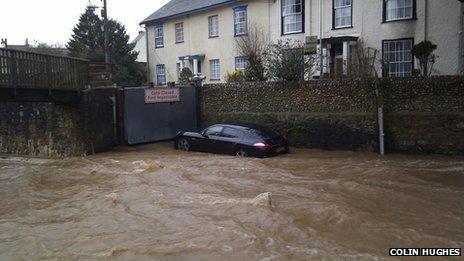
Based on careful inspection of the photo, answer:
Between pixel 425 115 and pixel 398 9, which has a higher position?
pixel 398 9

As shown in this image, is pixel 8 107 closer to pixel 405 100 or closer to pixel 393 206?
pixel 405 100

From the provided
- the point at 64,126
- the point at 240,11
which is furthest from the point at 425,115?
the point at 240,11

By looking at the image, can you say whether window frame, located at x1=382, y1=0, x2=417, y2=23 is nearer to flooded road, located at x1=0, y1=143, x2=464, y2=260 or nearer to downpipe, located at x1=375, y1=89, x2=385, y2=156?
downpipe, located at x1=375, y1=89, x2=385, y2=156

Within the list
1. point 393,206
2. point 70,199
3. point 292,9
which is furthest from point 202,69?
point 393,206

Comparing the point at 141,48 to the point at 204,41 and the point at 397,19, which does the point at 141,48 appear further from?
the point at 397,19

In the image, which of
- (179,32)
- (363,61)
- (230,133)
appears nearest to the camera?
(230,133)

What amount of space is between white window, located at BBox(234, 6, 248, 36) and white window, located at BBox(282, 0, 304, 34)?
2987mm

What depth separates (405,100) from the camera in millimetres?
16953

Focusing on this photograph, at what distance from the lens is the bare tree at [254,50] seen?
2245cm

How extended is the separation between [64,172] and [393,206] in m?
10.3

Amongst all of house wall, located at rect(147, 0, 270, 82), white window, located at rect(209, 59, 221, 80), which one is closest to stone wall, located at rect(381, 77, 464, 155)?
house wall, located at rect(147, 0, 270, 82)

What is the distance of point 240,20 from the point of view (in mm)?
28141

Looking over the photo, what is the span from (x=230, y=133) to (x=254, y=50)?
9910mm

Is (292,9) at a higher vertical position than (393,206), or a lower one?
higher
